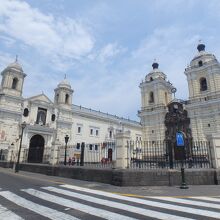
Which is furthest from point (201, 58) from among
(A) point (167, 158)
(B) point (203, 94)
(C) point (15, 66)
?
(C) point (15, 66)

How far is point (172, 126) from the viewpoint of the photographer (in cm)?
3703

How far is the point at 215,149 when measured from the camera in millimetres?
11266

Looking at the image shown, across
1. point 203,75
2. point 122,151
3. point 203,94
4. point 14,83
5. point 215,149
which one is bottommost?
point 122,151

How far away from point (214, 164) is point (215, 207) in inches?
238

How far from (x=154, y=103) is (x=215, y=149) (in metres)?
30.2

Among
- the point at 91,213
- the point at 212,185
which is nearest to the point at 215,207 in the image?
the point at 91,213

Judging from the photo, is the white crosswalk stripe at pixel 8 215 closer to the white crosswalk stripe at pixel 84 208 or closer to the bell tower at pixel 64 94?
the white crosswalk stripe at pixel 84 208

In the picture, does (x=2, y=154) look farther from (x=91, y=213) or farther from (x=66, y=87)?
(x=91, y=213)

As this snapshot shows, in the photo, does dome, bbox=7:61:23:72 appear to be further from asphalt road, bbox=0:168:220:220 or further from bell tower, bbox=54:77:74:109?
asphalt road, bbox=0:168:220:220

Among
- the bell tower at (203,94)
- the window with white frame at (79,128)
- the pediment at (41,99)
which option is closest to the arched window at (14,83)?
the pediment at (41,99)

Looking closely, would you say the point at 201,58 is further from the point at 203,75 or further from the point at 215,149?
the point at 215,149

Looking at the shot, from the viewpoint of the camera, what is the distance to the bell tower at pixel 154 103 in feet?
128

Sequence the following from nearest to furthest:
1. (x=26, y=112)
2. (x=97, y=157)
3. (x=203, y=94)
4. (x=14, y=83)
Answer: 1. (x=97, y=157)
2. (x=203, y=94)
3. (x=26, y=112)
4. (x=14, y=83)

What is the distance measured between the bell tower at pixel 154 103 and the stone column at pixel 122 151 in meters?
28.6
